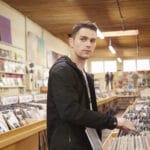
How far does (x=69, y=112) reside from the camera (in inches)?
67.9

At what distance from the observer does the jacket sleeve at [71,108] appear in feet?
5.64

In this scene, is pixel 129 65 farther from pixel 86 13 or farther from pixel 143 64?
pixel 86 13

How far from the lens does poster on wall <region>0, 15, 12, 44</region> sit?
32.9ft

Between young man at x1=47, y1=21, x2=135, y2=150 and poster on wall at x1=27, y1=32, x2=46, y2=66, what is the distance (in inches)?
426

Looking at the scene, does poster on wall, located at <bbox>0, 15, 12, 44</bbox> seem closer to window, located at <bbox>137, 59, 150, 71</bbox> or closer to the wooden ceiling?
the wooden ceiling

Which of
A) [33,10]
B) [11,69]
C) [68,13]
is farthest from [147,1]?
[11,69]

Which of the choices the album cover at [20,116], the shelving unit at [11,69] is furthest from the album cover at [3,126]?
the shelving unit at [11,69]

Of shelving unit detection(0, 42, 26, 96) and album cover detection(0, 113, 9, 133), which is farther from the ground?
shelving unit detection(0, 42, 26, 96)

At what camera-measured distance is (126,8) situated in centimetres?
1100

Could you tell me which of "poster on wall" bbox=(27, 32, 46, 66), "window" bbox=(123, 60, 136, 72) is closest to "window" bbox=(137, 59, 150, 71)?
"window" bbox=(123, 60, 136, 72)

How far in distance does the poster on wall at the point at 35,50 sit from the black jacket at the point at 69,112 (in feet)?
35.6

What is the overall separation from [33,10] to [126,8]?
2953 mm

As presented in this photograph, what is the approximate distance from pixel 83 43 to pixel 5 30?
345 inches

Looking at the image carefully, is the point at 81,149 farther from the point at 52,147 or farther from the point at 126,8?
the point at 126,8
